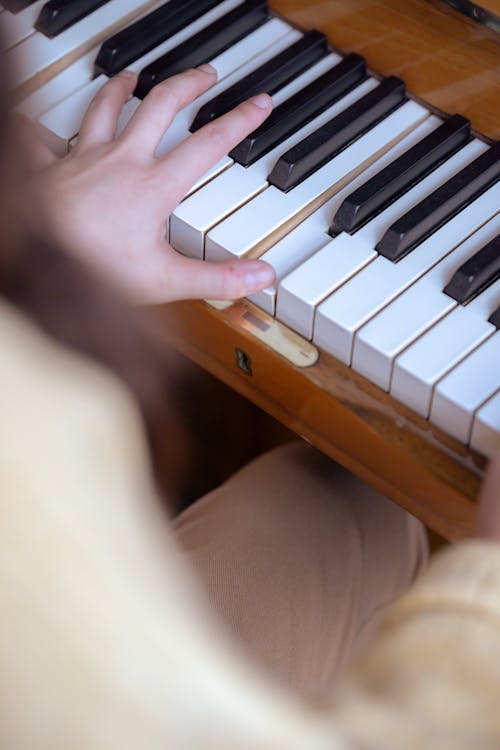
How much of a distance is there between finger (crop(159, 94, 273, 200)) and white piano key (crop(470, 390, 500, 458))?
1.24 ft

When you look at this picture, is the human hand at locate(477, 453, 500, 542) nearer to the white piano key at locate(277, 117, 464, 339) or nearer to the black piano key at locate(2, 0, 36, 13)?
the white piano key at locate(277, 117, 464, 339)

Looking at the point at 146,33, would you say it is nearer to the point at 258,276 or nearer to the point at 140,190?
the point at 140,190

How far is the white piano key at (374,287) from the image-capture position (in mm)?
1084

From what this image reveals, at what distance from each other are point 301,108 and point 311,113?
0.01 meters

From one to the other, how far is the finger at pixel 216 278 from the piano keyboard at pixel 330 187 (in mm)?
25

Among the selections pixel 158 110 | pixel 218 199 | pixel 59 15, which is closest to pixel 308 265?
pixel 218 199

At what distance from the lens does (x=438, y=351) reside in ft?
3.47

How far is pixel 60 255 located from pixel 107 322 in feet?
0.21

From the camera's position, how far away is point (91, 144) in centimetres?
119

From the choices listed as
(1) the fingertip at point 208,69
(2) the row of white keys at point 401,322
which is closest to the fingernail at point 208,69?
(1) the fingertip at point 208,69

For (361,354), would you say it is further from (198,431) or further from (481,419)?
(198,431)

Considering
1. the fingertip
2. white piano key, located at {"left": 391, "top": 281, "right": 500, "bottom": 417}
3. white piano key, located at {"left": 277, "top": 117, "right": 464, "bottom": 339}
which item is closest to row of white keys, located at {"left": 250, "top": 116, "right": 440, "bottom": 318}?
white piano key, located at {"left": 277, "top": 117, "right": 464, "bottom": 339}

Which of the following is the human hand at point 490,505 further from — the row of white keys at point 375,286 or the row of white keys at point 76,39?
the row of white keys at point 76,39

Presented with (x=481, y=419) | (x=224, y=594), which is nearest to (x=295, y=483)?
(x=224, y=594)
